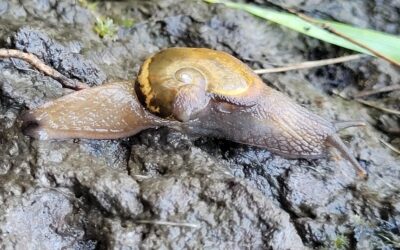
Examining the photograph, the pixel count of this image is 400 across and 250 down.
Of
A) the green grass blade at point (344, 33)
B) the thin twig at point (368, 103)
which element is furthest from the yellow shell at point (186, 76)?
the thin twig at point (368, 103)

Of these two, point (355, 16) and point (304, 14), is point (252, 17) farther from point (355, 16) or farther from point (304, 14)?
point (355, 16)

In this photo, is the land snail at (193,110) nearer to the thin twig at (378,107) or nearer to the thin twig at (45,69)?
the thin twig at (45,69)

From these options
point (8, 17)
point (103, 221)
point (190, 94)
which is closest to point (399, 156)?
point (190, 94)

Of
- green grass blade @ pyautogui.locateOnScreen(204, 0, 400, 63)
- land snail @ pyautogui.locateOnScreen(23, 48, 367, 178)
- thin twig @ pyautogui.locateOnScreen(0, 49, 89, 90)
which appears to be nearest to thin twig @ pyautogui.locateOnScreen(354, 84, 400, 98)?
green grass blade @ pyautogui.locateOnScreen(204, 0, 400, 63)

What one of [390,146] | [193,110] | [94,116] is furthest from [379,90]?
[94,116]

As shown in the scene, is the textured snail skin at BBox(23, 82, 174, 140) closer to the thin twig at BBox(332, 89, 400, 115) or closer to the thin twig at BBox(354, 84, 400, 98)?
the thin twig at BBox(332, 89, 400, 115)

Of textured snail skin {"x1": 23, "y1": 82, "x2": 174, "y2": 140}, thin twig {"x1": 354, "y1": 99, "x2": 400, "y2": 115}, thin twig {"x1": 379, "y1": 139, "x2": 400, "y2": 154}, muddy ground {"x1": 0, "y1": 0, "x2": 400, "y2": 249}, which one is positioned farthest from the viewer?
thin twig {"x1": 354, "y1": 99, "x2": 400, "y2": 115}
